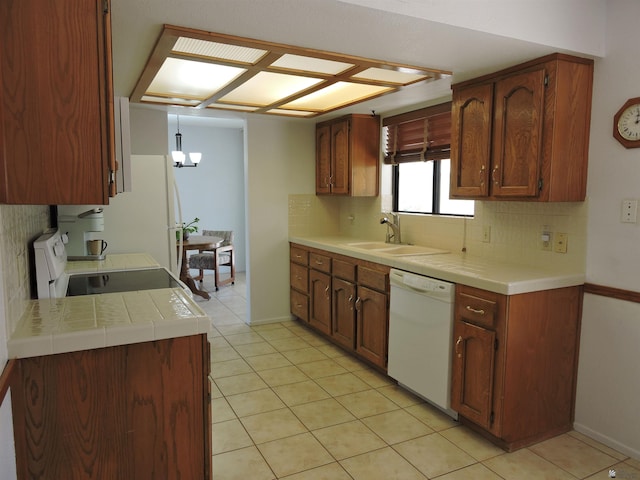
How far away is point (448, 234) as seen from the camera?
359 cm

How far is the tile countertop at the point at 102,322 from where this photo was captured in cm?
151

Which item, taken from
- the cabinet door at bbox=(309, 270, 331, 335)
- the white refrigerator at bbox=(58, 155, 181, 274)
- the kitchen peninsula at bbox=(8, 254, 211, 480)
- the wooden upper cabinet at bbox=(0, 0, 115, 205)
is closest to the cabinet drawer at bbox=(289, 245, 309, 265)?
the cabinet door at bbox=(309, 270, 331, 335)

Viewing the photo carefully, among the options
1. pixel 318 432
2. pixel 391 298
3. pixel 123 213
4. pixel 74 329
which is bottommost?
pixel 318 432

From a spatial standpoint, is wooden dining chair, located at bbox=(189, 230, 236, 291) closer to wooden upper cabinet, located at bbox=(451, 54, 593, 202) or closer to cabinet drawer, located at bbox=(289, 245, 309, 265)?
cabinet drawer, located at bbox=(289, 245, 309, 265)

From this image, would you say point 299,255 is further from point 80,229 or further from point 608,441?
point 608,441

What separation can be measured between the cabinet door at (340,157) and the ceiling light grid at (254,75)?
1.11 ft

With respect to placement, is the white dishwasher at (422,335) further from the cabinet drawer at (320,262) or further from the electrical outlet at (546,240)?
the cabinet drawer at (320,262)

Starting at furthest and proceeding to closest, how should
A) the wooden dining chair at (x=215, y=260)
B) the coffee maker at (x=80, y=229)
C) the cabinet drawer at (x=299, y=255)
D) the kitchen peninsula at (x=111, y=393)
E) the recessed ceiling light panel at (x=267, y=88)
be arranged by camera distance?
the wooden dining chair at (x=215, y=260)
the cabinet drawer at (x=299, y=255)
the coffee maker at (x=80, y=229)
the recessed ceiling light panel at (x=267, y=88)
the kitchen peninsula at (x=111, y=393)

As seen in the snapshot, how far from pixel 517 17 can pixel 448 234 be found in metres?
1.75

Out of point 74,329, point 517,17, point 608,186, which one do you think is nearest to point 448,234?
point 608,186

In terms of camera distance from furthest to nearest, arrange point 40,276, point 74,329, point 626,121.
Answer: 1. point 626,121
2. point 40,276
3. point 74,329

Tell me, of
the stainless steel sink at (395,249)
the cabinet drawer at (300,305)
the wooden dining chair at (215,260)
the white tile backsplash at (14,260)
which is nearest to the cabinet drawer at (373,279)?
the stainless steel sink at (395,249)

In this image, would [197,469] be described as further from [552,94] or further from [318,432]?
[552,94]

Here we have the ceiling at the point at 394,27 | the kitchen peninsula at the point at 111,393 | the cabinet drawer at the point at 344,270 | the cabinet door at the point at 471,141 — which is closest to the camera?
the kitchen peninsula at the point at 111,393
